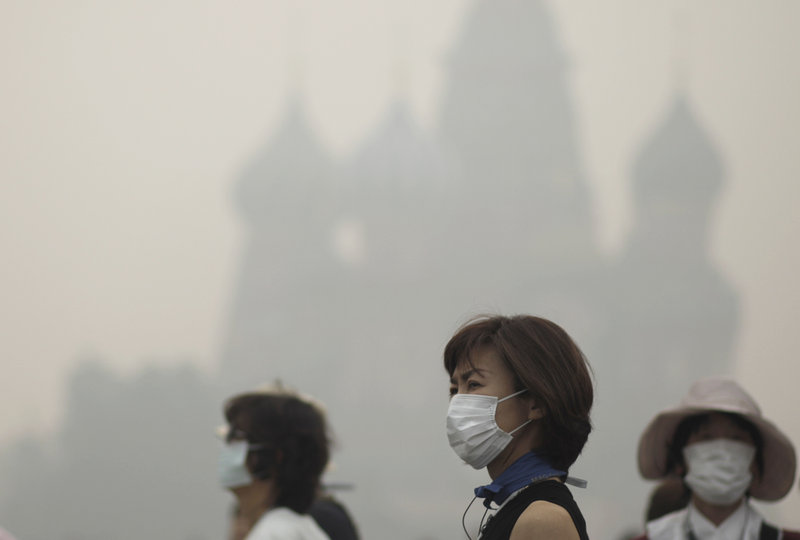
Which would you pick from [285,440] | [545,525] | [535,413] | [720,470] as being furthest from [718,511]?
[545,525]

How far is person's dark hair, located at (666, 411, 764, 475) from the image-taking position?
3.60 metres

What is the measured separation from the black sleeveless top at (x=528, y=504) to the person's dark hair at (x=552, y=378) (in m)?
0.09

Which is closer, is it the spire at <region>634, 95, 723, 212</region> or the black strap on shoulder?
the black strap on shoulder

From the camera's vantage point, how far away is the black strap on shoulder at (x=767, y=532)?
3348mm

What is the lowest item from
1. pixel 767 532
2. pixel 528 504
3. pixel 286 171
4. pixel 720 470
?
pixel 767 532

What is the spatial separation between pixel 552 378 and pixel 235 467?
1.49m

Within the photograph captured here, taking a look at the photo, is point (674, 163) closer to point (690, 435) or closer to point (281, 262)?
point (281, 262)

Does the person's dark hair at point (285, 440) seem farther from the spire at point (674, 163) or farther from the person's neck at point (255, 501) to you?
the spire at point (674, 163)

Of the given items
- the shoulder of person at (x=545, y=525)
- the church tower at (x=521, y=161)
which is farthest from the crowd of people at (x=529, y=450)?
the church tower at (x=521, y=161)

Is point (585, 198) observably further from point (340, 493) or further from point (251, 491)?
point (251, 491)

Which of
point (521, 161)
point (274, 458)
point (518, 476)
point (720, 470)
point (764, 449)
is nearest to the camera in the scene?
point (518, 476)

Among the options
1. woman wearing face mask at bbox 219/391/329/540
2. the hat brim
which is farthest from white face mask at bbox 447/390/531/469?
the hat brim

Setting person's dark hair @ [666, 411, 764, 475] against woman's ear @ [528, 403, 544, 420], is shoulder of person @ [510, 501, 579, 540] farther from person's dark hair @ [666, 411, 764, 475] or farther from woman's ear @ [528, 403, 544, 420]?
person's dark hair @ [666, 411, 764, 475]

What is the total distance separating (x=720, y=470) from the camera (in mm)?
3438
